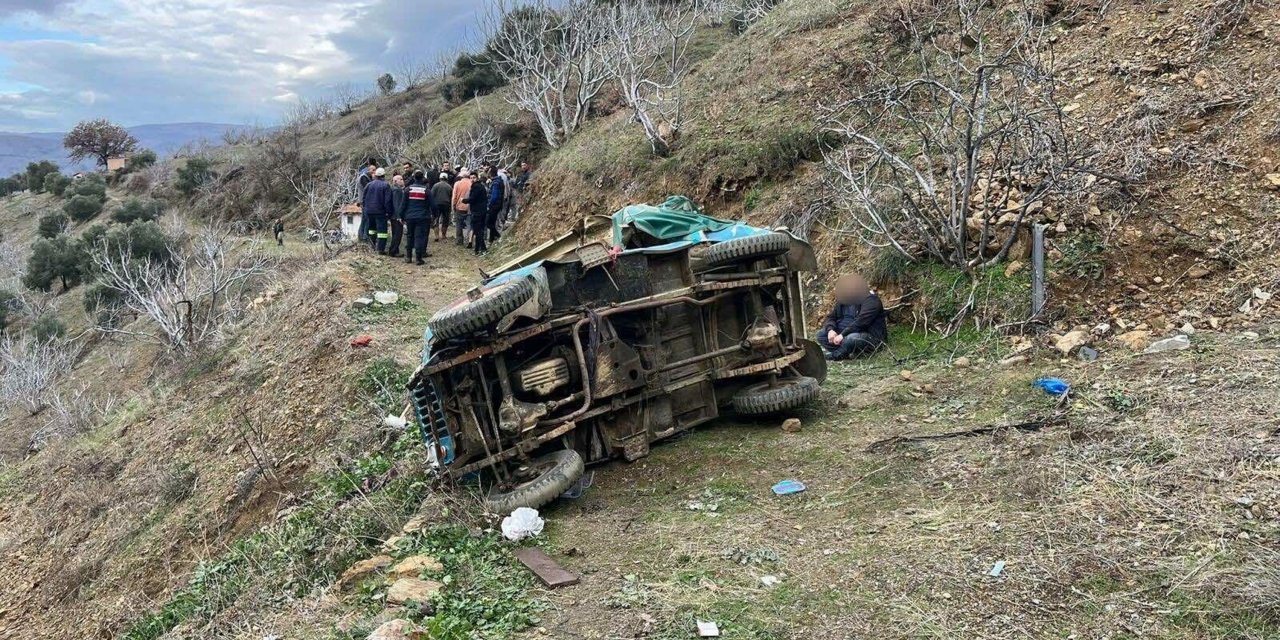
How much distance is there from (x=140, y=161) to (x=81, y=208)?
1032cm

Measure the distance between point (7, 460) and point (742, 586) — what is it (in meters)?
18.3

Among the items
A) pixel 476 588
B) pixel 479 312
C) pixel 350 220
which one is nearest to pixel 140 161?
pixel 350 220

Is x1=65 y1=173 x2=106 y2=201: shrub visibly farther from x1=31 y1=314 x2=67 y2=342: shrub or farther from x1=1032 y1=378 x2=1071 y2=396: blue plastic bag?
x1=1032 y1=378 x2=1071 y2=396: blue plastic bag

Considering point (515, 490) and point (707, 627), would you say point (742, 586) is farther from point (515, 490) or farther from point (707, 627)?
point (515, 490)

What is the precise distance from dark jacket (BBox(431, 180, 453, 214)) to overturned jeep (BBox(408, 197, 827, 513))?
10.1m

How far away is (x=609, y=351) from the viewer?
18.3 feet

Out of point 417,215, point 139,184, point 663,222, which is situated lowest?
point 663,222

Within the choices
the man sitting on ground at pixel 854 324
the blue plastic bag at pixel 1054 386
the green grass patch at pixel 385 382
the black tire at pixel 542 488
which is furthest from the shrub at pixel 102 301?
the blue plastic bag at pixel 1054 386

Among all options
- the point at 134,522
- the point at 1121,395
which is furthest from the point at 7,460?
the point at 1121,395

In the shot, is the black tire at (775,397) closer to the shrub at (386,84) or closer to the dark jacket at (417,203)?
the dark jacket at (417,203)

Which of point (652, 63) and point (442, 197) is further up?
point (652, 63)

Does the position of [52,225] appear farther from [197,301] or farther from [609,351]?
[609,351]

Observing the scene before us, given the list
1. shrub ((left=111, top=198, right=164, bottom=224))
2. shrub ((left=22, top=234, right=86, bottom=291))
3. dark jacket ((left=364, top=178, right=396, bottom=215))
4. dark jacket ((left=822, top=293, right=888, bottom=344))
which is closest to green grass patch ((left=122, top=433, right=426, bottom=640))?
dark jacket ((left=822, top=293, right=888, bottom=344))

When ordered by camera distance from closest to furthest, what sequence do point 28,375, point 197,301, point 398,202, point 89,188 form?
point 398,202
point 197,301
point 28,375
point 89,188
